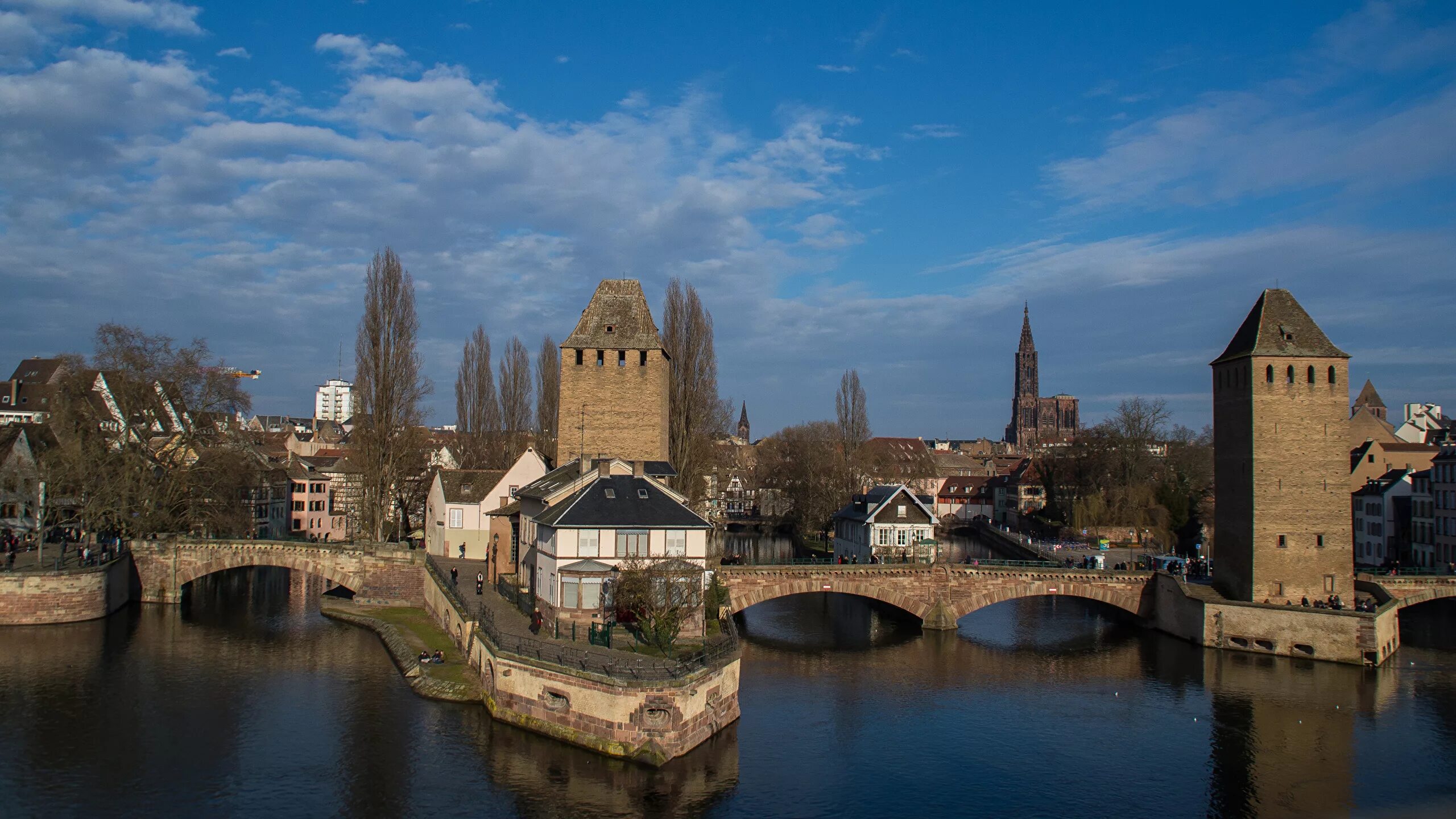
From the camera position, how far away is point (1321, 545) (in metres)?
39.9

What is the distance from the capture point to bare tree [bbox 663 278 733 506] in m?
50.4

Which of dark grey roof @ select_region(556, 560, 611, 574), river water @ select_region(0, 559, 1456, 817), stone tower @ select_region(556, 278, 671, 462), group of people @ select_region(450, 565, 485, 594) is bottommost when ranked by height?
river water @ select_region(0, 559, 1456, 817)

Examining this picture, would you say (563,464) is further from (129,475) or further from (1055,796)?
(1055,796)

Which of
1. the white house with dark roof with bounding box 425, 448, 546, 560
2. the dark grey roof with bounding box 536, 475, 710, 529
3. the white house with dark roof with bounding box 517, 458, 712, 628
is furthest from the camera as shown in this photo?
the white house with dark roof with bounding box 425, 448, 546, 560

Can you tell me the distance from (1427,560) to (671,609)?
4967cm

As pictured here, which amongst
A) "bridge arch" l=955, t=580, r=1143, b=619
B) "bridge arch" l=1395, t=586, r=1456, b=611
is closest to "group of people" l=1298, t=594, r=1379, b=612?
"bridge arch" l=1395, t=586, r=1456, b=611

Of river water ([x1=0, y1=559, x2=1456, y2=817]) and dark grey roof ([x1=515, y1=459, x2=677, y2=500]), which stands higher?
dark grey roof ([x1=515, y1=459, x2=677, y2=500])

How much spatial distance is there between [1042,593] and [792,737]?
19993 millimetres

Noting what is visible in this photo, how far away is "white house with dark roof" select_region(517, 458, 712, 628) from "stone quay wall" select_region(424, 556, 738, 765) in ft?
12.4

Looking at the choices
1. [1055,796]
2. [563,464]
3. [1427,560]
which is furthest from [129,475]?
[1427,560]

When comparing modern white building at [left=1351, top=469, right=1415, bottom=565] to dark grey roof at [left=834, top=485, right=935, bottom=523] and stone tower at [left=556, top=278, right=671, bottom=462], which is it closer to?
dark grey roof at [left=834, top=485, right=935, bottom=523]

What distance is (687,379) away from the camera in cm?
5122

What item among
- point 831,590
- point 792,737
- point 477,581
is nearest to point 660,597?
point 792,737

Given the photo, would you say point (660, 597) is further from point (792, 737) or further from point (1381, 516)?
point (1381, 516)
